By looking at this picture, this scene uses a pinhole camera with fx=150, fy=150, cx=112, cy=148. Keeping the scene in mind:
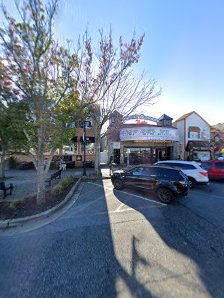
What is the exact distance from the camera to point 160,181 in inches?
282

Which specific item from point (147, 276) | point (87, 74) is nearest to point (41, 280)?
point (147, 276)

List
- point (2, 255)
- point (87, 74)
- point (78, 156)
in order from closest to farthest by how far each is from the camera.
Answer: point (2, 255)
point (87, 74)
point (78, 156)

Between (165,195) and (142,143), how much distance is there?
15.7 m

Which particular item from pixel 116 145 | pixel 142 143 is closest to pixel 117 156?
pixel 116 145

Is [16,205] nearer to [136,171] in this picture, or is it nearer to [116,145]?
[136,171]

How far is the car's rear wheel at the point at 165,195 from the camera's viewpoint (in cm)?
691

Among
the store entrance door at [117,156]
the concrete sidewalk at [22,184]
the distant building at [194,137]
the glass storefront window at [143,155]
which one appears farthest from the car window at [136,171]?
the distant building at [194,137]

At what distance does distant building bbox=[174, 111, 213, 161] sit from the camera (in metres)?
23.0

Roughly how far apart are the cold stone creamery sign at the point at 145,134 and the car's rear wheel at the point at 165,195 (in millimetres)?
13281

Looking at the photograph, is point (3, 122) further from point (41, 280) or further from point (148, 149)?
point (148, 149)

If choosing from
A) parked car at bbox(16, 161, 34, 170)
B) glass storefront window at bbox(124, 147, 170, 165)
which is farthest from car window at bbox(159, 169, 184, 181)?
parked car at bbox(16, 161, 34, 170)

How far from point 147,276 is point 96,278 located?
0.99 metres

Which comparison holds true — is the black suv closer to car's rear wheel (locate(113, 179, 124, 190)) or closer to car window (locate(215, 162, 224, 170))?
car's rear wheel (locate(113, 179, 124, 190))

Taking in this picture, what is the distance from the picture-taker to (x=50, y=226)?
4.94 meters
